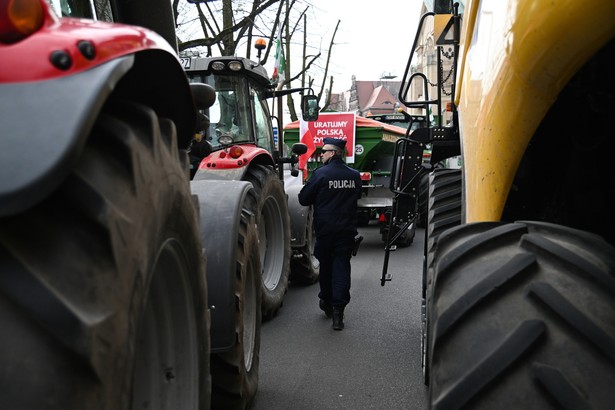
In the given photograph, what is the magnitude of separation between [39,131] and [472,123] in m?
1.56

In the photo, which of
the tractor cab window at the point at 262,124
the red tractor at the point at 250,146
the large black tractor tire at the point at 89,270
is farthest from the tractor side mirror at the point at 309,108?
the large black tractor tire at the point at 89,270

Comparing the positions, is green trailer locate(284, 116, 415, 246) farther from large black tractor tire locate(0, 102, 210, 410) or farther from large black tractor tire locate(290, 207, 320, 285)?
large black tractor tire locate(0, 102, 210, 410)

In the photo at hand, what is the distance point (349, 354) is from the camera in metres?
5.24

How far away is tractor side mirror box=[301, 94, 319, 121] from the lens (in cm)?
777

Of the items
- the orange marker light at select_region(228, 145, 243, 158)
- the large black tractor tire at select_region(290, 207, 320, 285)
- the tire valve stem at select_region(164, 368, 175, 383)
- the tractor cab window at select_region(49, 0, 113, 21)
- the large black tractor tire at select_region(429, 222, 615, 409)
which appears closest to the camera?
the large black tractor tire at select_region(429, 222, 615, 409)

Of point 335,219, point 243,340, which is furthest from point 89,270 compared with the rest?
point 335,219

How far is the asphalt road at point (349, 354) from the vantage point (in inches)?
168

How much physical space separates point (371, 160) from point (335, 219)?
25.3 feet

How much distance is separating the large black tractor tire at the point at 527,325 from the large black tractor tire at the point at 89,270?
0.75m

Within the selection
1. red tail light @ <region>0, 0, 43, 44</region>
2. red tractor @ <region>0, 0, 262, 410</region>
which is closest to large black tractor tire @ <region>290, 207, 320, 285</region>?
red tractor @ <region>0, 0, 262, 410</region>

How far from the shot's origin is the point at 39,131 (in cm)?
107

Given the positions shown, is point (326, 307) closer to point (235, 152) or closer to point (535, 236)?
point (235, 152)

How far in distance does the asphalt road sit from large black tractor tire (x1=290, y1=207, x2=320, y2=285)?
15cm

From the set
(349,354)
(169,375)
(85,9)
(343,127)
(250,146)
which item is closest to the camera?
(169,375)
